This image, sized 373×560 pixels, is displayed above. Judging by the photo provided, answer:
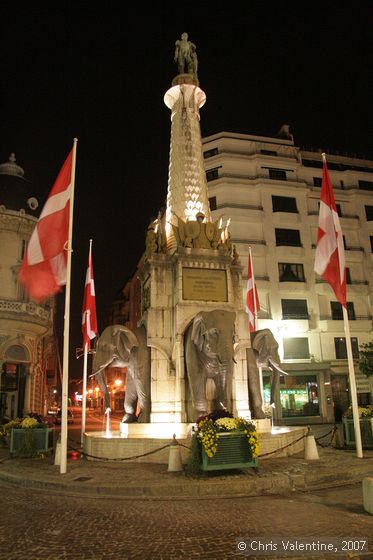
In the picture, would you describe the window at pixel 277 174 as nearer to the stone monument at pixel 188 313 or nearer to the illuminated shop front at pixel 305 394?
the illuminated shop front at pixel 305 394

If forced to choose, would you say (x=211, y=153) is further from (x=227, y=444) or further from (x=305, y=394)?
(x=227, y=444)

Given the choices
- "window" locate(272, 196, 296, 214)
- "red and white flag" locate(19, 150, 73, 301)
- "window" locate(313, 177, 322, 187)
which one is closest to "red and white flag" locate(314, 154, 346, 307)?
"red and white flag" locate(19, 150, 73, 301)

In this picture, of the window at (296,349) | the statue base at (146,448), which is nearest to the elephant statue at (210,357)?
the statue base at (146,448)

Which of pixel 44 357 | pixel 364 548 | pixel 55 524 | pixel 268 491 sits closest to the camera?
pixel 364 548

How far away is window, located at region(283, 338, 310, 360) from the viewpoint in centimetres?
3828

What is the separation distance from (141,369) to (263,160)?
115 feet

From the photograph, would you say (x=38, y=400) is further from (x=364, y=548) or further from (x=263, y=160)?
(x=364, y=548)

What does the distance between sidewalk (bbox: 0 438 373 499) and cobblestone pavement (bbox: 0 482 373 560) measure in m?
0.34

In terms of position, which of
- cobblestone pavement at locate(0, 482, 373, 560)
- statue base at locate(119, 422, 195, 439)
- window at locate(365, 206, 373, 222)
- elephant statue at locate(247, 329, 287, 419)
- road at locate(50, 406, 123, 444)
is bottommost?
road at locate(50, 406, 123, 444)

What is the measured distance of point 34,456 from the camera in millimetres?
13805

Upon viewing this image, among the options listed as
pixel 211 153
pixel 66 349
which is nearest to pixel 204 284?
pixel 66 349

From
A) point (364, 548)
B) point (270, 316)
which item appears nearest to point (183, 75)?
point (364, 548)

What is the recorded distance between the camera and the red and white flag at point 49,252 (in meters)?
11.7

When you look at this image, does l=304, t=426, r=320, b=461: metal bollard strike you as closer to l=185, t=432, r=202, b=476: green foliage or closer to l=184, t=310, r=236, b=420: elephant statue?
l=184, t=310, r=236, b=420: elephant statue
